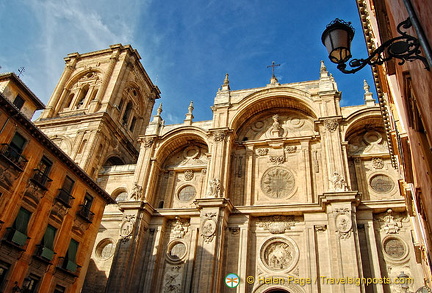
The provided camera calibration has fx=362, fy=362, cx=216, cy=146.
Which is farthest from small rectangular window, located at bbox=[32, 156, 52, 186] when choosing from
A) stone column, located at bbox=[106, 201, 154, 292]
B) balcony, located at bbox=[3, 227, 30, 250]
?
stone column, located at bbox=[106, 201, 154, 292]

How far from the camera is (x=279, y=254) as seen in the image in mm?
20516

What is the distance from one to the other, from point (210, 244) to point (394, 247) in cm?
971

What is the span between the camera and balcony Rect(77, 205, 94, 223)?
1911 centimetres

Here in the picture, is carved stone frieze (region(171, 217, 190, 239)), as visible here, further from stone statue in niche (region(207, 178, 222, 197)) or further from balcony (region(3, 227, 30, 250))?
balcony (region(3, 227, 30, 250))

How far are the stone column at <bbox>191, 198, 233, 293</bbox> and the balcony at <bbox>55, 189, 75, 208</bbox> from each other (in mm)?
7028

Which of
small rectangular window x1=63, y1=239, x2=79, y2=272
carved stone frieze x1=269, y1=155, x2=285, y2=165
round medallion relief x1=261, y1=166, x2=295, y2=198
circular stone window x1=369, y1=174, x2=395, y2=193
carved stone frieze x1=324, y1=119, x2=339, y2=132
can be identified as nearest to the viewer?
small rectangular window x1=63, y1=239, x2=79, y2=272

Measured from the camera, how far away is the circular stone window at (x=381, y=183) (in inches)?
832

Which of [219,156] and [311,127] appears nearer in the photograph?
[219,156]

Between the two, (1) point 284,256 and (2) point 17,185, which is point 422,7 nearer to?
(2) point 17,185

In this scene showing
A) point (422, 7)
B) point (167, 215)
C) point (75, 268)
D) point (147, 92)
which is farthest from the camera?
point (147, 92)

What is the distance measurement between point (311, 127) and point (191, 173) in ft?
29.3

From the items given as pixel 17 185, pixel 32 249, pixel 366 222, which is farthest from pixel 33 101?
pixel 366 222

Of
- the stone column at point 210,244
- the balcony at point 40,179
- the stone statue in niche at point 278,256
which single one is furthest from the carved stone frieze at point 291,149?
the balcony at point 40,179

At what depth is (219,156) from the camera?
76.9 ft
